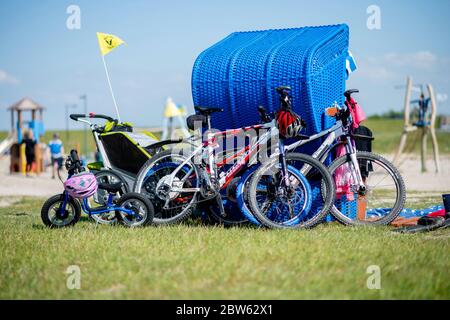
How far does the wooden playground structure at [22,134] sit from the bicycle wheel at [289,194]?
73.8ft

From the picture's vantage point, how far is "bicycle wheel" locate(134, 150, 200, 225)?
7.71 meters

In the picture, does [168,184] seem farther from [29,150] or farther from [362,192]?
[29,150]

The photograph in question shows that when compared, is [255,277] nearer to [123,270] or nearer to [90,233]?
[123,270]

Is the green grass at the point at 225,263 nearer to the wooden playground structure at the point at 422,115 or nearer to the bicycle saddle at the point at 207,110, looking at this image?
the bicycle saddle at the point at 207,110

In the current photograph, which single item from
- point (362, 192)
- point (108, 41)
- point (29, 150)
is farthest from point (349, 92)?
point (29, 150)

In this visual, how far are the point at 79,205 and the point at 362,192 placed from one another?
11.2ft

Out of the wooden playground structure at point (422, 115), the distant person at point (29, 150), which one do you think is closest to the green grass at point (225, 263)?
the wooden playground structure at point (422, 115)

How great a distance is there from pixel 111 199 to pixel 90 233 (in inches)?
49.4

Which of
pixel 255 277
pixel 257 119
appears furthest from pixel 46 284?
pixel 257 119

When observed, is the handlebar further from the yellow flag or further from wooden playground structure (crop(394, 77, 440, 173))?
wooden playground structure (crop(394, 77, 440, 173))

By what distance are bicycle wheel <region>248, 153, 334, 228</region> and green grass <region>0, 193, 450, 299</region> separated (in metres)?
0.28

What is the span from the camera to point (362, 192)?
25.1 feet

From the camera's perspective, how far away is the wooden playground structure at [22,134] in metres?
28.7

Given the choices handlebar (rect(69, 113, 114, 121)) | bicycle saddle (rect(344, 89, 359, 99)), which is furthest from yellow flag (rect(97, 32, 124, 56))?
bicycle saddle (rect(344, 89, 359, 99))
